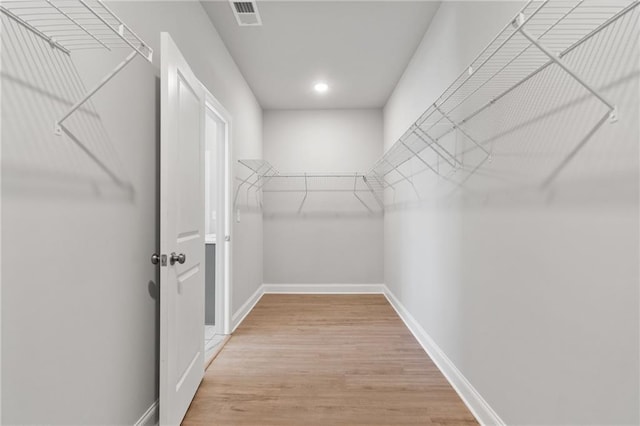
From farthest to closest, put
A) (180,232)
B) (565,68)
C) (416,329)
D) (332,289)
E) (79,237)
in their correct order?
(332,289), (416,329), (180,232), (79,237), (565,68)

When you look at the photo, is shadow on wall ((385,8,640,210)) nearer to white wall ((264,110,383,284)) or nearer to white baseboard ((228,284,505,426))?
white baseboard ((228,284,505,426))

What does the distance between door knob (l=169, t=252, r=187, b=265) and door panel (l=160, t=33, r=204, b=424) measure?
0.01m

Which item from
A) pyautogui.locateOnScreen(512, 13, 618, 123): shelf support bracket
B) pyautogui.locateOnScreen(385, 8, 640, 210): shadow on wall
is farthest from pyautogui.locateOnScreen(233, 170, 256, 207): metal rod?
pyautogui.locateOnScreen(512, 13, 618, 123): shelf support bracket

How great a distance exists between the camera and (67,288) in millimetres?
1153

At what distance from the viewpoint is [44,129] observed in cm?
106

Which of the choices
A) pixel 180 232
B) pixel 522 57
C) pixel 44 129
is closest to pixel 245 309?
pixel 180 232

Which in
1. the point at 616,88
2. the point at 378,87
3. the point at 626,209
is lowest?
the point at 626,209

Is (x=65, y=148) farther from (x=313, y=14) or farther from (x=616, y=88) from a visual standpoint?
(x=313, y=14)

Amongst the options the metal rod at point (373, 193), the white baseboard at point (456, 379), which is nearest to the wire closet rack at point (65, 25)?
the white baseboard at point (456, 379)

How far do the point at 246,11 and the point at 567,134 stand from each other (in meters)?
1.80

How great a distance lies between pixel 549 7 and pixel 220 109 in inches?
90.7

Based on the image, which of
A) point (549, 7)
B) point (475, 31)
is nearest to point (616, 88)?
point (549, 7)

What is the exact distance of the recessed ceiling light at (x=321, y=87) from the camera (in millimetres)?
3789

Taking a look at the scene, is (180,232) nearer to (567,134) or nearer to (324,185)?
(567,134)
